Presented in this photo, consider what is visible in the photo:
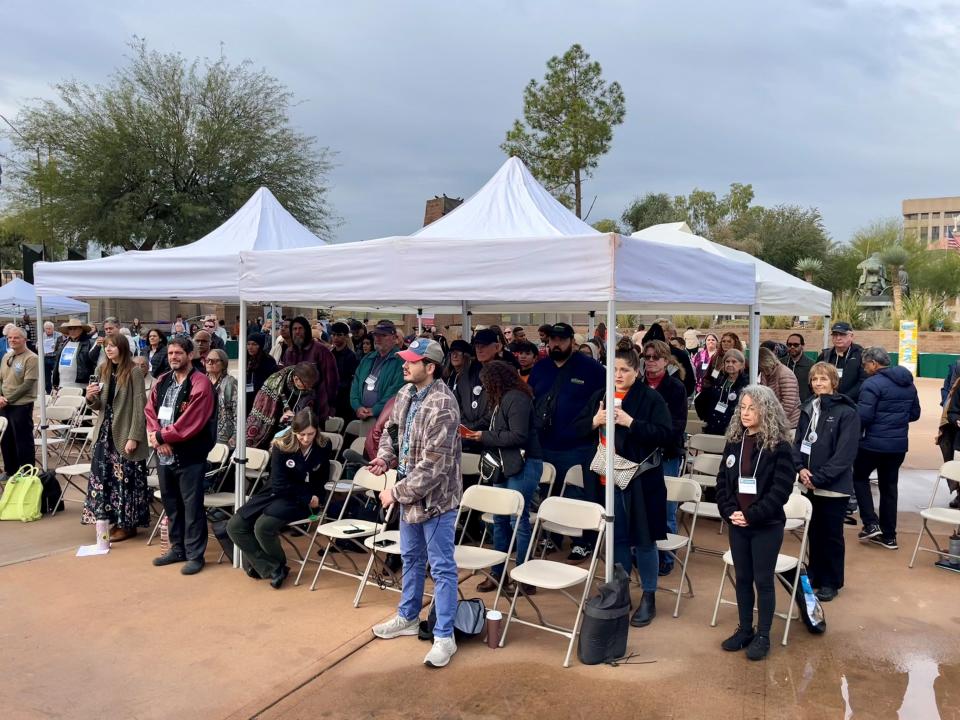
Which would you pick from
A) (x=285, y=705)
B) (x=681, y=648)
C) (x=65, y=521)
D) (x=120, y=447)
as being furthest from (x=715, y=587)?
(x=65, y=521)

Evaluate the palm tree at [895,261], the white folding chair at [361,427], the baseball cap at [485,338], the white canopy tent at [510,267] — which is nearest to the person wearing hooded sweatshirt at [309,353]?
the white folding chair at [361,427]

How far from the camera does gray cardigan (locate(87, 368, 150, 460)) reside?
584 cm

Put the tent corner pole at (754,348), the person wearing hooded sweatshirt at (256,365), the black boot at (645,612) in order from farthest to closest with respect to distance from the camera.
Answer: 1. the person wearing hooded sweatshirt at (256,365)
2. the tent corner pole at (754,348)
3. the black boot at (645,612)

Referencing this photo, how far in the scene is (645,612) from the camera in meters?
4.61

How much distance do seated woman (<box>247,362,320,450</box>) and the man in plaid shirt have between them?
1866 mm

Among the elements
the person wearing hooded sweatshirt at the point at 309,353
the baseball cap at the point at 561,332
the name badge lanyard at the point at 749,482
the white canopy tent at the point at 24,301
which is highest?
the white canopy tent at the point at 24,301

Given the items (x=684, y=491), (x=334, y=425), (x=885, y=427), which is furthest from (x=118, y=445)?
(x=885, y=427)

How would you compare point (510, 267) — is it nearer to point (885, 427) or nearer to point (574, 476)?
point (574, 476)

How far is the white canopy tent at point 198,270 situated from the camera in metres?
5.91

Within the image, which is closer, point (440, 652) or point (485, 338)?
point (440, 652)

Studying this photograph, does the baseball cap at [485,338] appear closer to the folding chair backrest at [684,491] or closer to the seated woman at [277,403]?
the seated woman at [277,403]

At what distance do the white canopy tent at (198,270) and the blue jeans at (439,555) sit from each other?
2.06 meters

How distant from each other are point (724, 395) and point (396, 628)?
4304 mm

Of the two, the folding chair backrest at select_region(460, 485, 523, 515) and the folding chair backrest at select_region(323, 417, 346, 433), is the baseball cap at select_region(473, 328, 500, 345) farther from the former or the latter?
the folding chair backrest at select_region(323, 417, 346, 433)
